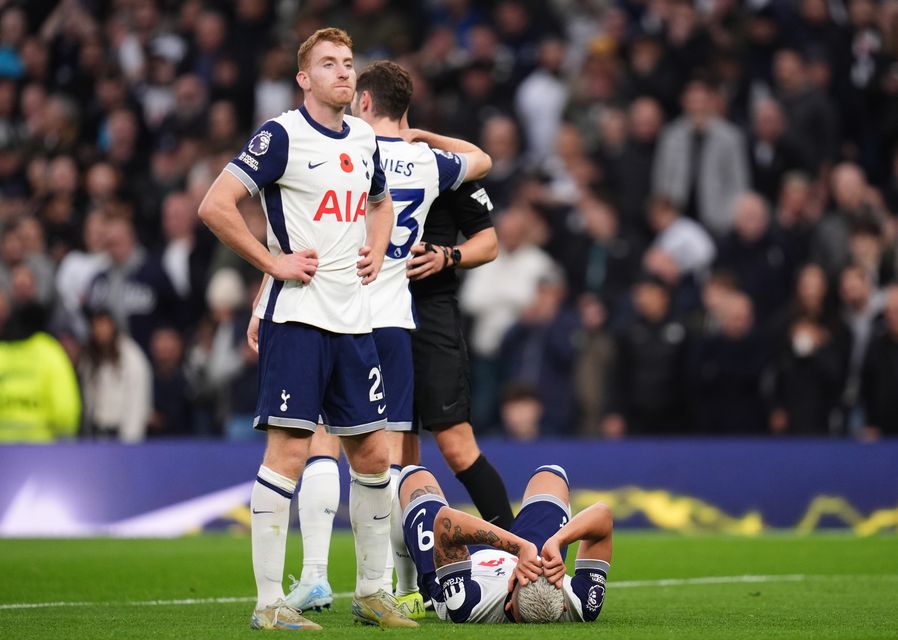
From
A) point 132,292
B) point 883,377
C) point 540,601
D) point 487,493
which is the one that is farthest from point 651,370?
point 540,601

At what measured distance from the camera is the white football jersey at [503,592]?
6.96m

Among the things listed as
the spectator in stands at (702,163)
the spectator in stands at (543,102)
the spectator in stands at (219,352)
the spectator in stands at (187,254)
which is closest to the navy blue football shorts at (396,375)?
the spectator in stands at (219,352)

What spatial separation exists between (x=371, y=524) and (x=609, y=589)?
8.12 ft

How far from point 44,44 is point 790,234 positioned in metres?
10.7

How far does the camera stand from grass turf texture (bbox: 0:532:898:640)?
22.1ft

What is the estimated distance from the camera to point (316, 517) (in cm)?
753

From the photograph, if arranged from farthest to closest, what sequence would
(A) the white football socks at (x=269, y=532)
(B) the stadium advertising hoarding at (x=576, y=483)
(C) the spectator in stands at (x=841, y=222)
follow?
(C) the spectator in stands at (x=841, y=222) < (B) the stadium advertising hoarding at (x=576, y=483) < (A) the white football socks at (x=269, y=532)

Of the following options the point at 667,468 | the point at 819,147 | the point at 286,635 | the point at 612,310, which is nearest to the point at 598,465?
the point at 667,468

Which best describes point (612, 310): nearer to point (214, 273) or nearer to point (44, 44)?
point (214, 273)

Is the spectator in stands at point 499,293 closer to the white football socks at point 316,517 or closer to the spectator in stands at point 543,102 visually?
the spectator in stands at point 543,102

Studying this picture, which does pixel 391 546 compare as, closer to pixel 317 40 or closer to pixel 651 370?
pixel 317 40

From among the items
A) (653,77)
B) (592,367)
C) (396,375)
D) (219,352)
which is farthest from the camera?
(653,77)

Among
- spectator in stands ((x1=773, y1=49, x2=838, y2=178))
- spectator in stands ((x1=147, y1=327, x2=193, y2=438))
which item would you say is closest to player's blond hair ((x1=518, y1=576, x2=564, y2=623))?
spectator in stands ((x1=147, y1=327, x2=193, y2=438))

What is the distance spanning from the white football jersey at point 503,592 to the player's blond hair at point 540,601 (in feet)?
0.18
